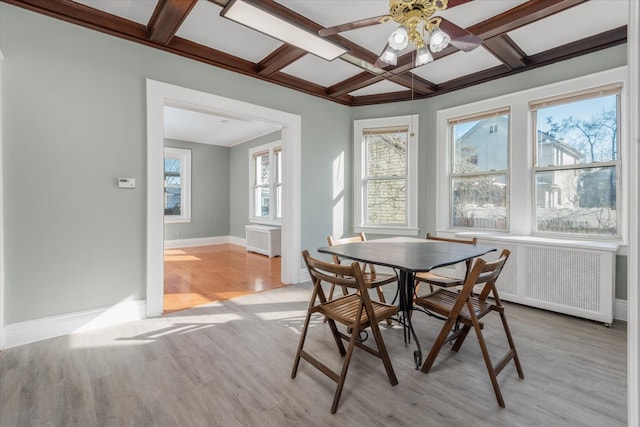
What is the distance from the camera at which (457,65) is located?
11.9 ft

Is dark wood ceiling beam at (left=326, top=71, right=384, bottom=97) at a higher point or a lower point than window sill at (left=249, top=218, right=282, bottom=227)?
higher

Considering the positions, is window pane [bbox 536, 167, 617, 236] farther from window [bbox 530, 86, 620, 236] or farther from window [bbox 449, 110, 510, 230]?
window [bbox 449, 110, 510, 230]

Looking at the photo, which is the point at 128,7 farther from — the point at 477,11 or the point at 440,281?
the point at 440,281

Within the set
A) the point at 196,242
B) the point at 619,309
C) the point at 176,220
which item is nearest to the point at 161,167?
the point at 619,309

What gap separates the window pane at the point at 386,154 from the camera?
183 inches

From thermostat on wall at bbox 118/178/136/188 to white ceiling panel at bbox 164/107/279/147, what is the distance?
8.36 ft

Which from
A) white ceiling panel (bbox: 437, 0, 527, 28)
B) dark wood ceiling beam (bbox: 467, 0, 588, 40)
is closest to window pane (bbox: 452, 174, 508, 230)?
dark wood ceiling beam (bbox: 467, 0, 588, 40)

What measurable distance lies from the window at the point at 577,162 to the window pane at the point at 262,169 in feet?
17.4

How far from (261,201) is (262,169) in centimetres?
79

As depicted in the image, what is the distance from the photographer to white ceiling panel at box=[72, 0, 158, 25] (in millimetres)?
2529

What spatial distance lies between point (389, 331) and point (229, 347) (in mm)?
1378

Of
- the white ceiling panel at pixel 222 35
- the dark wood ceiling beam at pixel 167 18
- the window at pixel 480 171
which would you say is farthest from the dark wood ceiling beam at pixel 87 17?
the window at pixel 480 171

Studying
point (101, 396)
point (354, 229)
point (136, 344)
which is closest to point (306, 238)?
point (354, 229)

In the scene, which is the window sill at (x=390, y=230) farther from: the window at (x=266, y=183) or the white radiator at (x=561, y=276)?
the window at (x=266, y=183)
